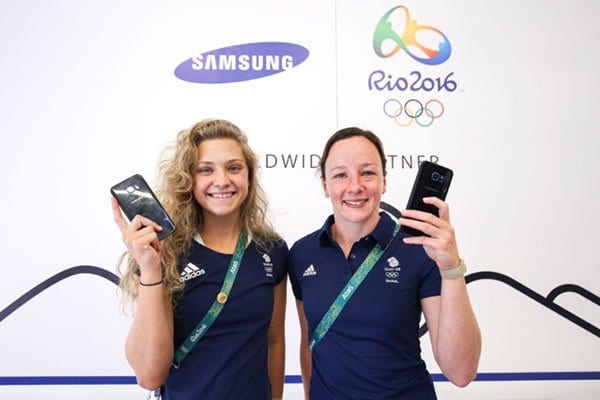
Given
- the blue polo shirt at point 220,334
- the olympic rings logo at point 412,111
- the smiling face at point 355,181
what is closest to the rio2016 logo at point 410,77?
the olympic rings logo at point 412,111

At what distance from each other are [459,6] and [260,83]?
134 centimetres

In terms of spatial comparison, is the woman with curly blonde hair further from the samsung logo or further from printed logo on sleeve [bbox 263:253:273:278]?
the samsung logo

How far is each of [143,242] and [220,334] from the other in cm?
40

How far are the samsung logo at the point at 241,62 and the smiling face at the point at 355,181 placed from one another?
1.17 m

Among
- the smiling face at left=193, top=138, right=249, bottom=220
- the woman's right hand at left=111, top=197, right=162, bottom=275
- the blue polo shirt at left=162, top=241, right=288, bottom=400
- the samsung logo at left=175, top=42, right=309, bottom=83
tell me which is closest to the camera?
the woman's right hand at left=111, top=197, right=162, bottom=275

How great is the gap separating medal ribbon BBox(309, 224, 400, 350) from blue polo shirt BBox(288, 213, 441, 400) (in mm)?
13

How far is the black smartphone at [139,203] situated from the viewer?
3.44 feet

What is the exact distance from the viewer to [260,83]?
226 centimetres

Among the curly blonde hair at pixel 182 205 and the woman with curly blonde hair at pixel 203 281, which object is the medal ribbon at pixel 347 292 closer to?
the woman with curly blonde hair at pixel 203 281

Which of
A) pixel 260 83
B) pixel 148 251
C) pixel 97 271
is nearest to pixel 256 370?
pixel 148 251

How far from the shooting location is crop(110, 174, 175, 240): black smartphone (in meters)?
1.05

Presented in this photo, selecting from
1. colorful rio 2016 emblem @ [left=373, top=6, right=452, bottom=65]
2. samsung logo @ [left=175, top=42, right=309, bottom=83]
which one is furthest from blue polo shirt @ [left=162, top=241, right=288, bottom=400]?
colorful rio 2016 emblem @ [left=373, top=6, right=452, bottom=65]

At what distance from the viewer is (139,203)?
1066 mm

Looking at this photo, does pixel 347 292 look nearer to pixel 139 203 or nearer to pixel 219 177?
pixel 219 177
